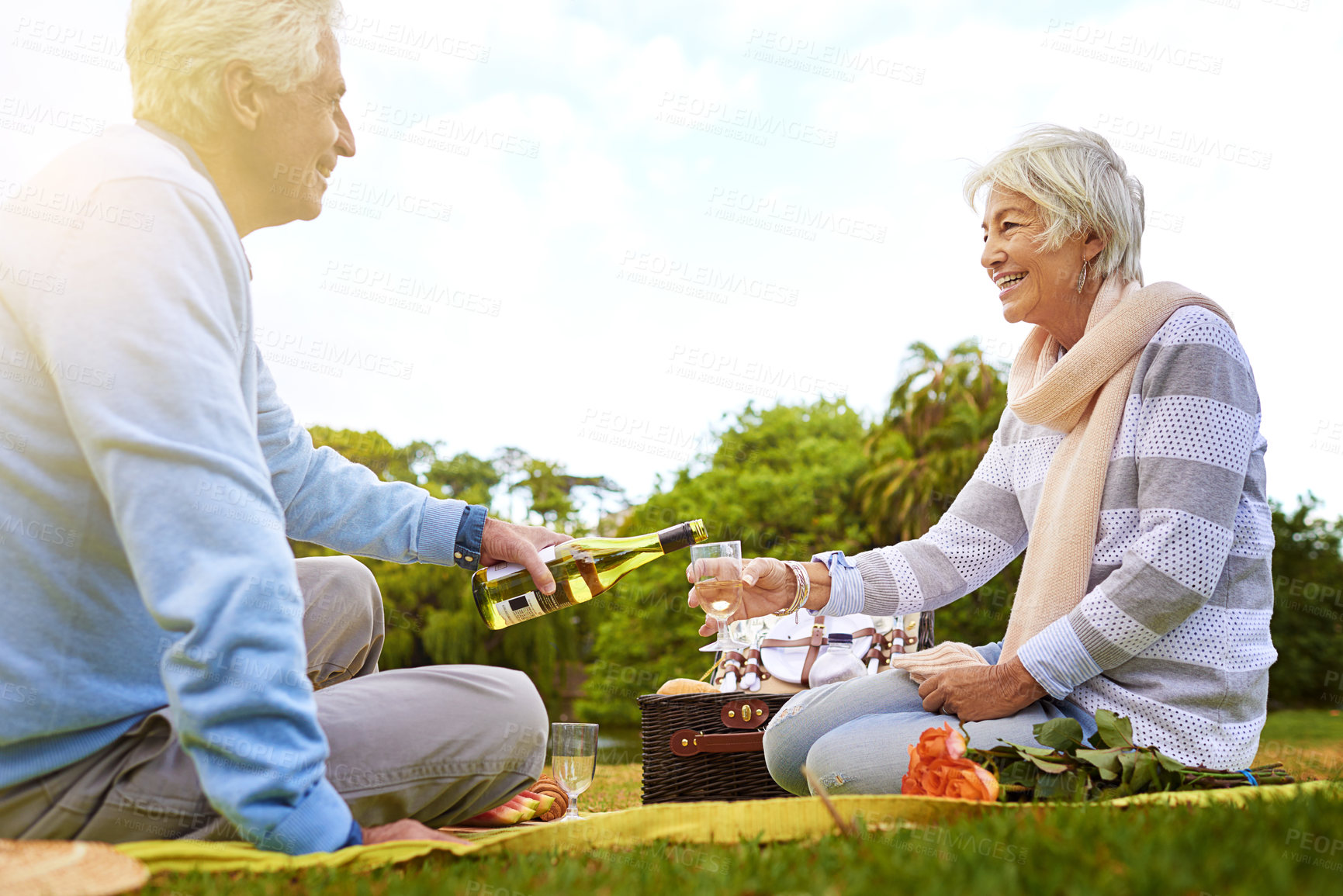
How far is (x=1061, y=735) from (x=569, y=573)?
5.06 feet

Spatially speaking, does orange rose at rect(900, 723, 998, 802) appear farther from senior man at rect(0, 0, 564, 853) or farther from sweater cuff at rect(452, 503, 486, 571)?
sweater cuff at rect(452, 503, 486, 571)

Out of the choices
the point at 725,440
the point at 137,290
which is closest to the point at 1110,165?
the point at 137,290

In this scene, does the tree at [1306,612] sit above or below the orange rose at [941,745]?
below

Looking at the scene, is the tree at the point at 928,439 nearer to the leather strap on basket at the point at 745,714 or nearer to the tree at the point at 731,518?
the tree at the point at 731,518

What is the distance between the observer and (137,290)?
1644 mm

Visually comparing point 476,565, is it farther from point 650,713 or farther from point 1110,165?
point 1110,165

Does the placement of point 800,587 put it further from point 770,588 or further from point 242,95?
point 242,95

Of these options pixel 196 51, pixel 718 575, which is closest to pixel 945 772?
pixel 718 575

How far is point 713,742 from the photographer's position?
147 inches

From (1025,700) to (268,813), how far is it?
199cm

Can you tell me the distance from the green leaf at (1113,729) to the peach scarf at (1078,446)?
1.37 feet

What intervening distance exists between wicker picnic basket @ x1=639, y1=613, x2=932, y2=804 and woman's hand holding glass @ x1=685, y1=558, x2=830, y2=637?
1.68 ft

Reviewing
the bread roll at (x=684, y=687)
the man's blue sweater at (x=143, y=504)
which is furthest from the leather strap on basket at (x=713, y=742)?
the man's blue sweater at (x=143, y=504)

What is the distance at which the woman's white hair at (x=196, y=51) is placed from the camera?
7.04 ft
